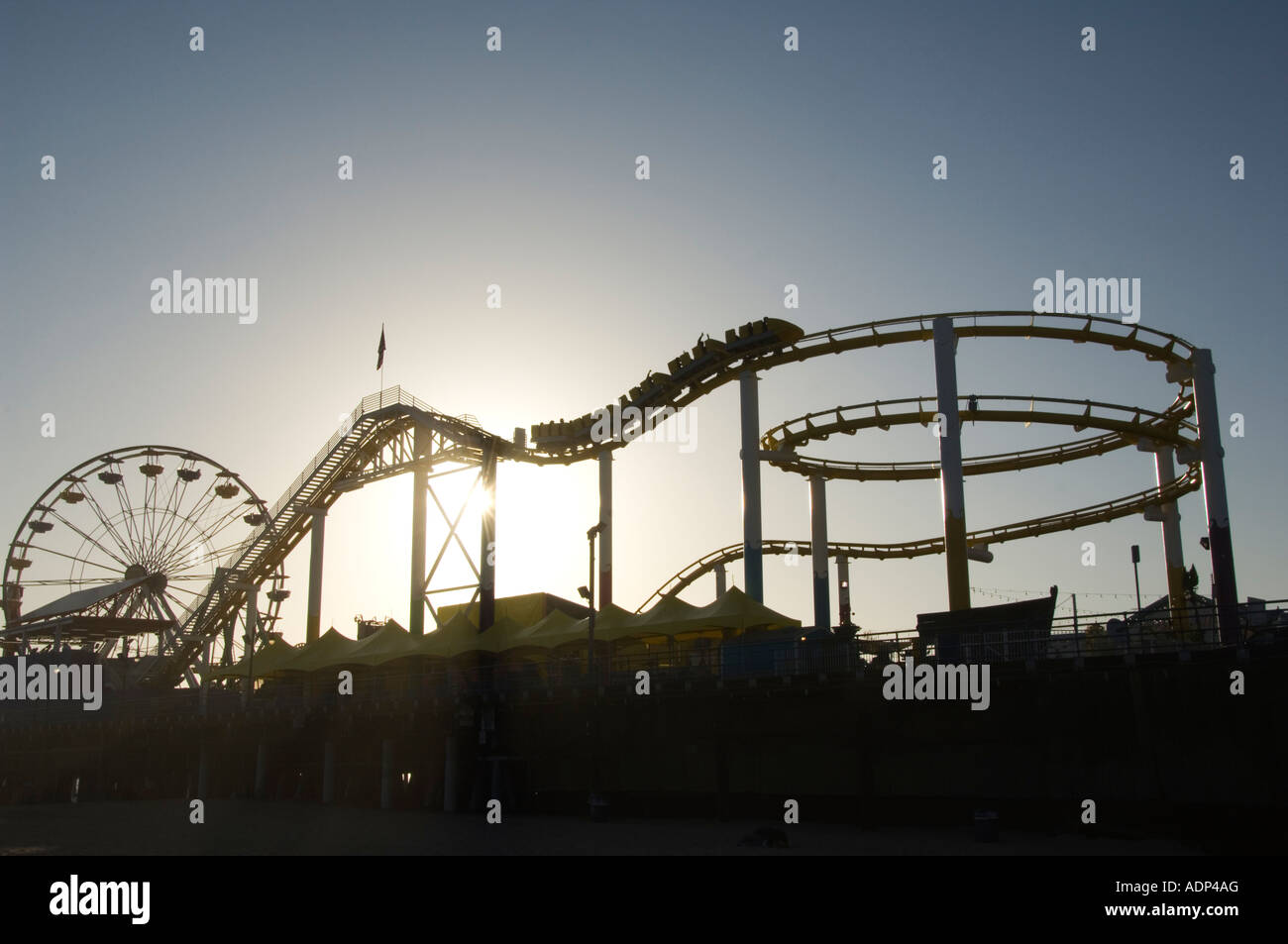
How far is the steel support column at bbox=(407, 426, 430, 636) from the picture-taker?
45.6 meters

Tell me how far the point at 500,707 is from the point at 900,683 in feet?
47.7

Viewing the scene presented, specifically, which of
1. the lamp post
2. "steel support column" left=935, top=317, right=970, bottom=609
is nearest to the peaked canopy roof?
the lamp post

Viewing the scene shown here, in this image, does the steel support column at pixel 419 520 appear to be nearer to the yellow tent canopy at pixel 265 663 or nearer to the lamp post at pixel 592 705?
the yellow tent canopy at pixel 265 663

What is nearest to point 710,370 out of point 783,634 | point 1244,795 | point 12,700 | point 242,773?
point 783,634

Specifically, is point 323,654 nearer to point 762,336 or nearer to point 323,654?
point 323,654

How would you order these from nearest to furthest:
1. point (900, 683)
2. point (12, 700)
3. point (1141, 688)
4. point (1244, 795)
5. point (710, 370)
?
point (1244, 795) < point (1141, 688) < point (900, 683) < point (710, 370) < point (12, 700)

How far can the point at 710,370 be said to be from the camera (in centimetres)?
4141

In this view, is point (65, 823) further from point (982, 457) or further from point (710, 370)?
point (982, 457)

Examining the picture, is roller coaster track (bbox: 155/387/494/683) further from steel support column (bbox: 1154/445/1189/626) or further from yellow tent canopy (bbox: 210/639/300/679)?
steel support column (bbox: 1154/445/1189/626)

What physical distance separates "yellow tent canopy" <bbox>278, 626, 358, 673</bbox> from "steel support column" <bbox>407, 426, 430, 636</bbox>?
3.36m

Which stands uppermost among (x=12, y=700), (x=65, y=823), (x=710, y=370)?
(x=710, y=370)

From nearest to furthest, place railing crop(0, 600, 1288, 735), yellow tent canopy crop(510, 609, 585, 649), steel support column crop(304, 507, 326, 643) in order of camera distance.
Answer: railing crop(0, 600, 1288, 735) → yellow tent canopy crop(510, 609, 585, 649) → steel support column crop(304, 507, 326, 643)

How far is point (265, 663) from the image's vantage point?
1759 inches
